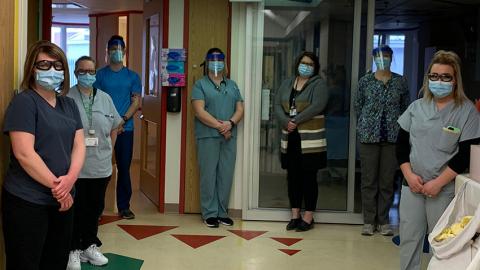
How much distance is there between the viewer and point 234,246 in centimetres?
439

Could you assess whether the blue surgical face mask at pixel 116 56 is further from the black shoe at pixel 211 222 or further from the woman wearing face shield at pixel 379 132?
the woman wearing face shield at pixel 379 132

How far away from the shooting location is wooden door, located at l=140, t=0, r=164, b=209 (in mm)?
5488

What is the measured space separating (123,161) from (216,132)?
85 cm

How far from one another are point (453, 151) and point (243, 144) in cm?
241

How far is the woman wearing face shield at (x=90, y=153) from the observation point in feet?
11.8

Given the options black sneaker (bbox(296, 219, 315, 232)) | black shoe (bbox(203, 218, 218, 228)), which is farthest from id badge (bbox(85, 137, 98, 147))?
black sneaker (bbox(296, 219, 315, 232))

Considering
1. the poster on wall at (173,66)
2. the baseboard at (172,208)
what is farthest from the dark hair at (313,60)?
the baseboard at (172,208)

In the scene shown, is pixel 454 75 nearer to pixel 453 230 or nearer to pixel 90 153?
pixel 453 230

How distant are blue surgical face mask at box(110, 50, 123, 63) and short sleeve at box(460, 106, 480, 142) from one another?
118 inches

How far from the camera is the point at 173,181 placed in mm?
5387

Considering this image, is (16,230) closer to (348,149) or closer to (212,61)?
(212,61)

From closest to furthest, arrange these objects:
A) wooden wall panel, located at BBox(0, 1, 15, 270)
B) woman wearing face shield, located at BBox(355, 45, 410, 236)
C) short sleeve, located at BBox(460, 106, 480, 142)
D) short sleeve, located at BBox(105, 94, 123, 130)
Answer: wooden wall panel, located at BBox(0, 1, 15, 270) → short sleeve, located at BBox(460, 106, 480, 142) → short sleeve, located at BBox(105, 94, 123, 130) → woman wearing face shield, located at BBox(355, 45, 410, 236)

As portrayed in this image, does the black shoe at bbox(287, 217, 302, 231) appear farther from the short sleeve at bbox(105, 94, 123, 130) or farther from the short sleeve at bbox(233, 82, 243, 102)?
the short sleeve at bbox(105, 94, 123, 130)

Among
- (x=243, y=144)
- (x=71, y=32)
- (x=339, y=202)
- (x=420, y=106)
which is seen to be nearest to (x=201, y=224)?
(x=243, y=144)
